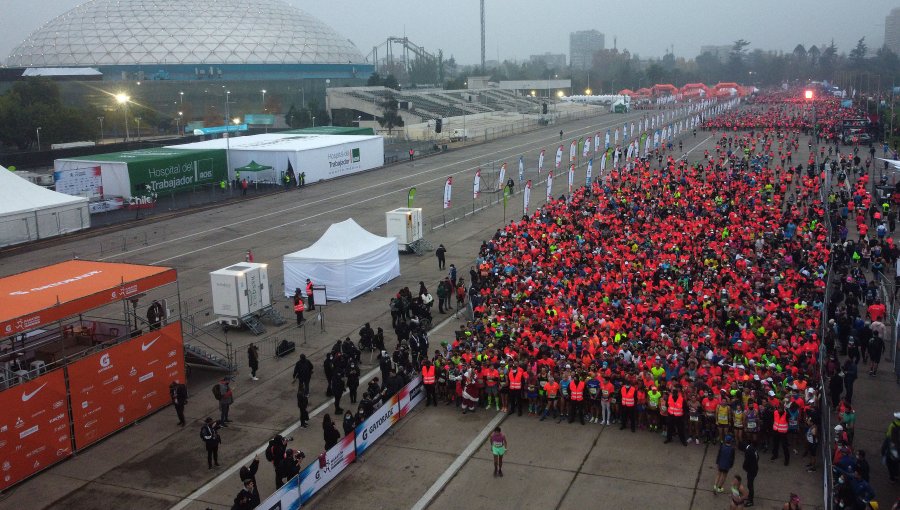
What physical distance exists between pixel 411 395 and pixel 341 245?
10.4 meters

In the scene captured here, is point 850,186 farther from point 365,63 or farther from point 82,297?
point 365,63

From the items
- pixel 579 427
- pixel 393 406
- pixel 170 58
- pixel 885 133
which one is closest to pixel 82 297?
pixel 393 406

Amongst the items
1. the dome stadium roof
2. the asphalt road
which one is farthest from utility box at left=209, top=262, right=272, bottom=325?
Answer: the dome stadium roof

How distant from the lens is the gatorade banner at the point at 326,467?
1316 centimetres

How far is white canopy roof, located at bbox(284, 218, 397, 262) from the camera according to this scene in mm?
26141

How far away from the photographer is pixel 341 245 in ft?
87.5

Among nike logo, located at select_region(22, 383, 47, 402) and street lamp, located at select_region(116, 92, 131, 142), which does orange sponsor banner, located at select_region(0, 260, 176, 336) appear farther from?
street lamp, located at select_region(116, 92, 131, 142)

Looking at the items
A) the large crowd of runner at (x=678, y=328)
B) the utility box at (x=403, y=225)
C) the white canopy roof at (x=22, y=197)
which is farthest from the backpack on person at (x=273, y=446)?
the white canopy roof at (x=22, y=197)

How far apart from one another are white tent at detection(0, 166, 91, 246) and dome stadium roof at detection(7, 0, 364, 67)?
263 ft

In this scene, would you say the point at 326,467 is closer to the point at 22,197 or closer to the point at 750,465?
the point at 750,465

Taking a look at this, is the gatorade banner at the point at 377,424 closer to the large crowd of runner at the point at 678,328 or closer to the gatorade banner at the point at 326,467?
the gatorade banner at the point at 326,467

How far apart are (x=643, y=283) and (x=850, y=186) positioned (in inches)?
1073

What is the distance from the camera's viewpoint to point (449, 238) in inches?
1449

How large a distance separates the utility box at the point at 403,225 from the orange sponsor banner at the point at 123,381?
14803mm
